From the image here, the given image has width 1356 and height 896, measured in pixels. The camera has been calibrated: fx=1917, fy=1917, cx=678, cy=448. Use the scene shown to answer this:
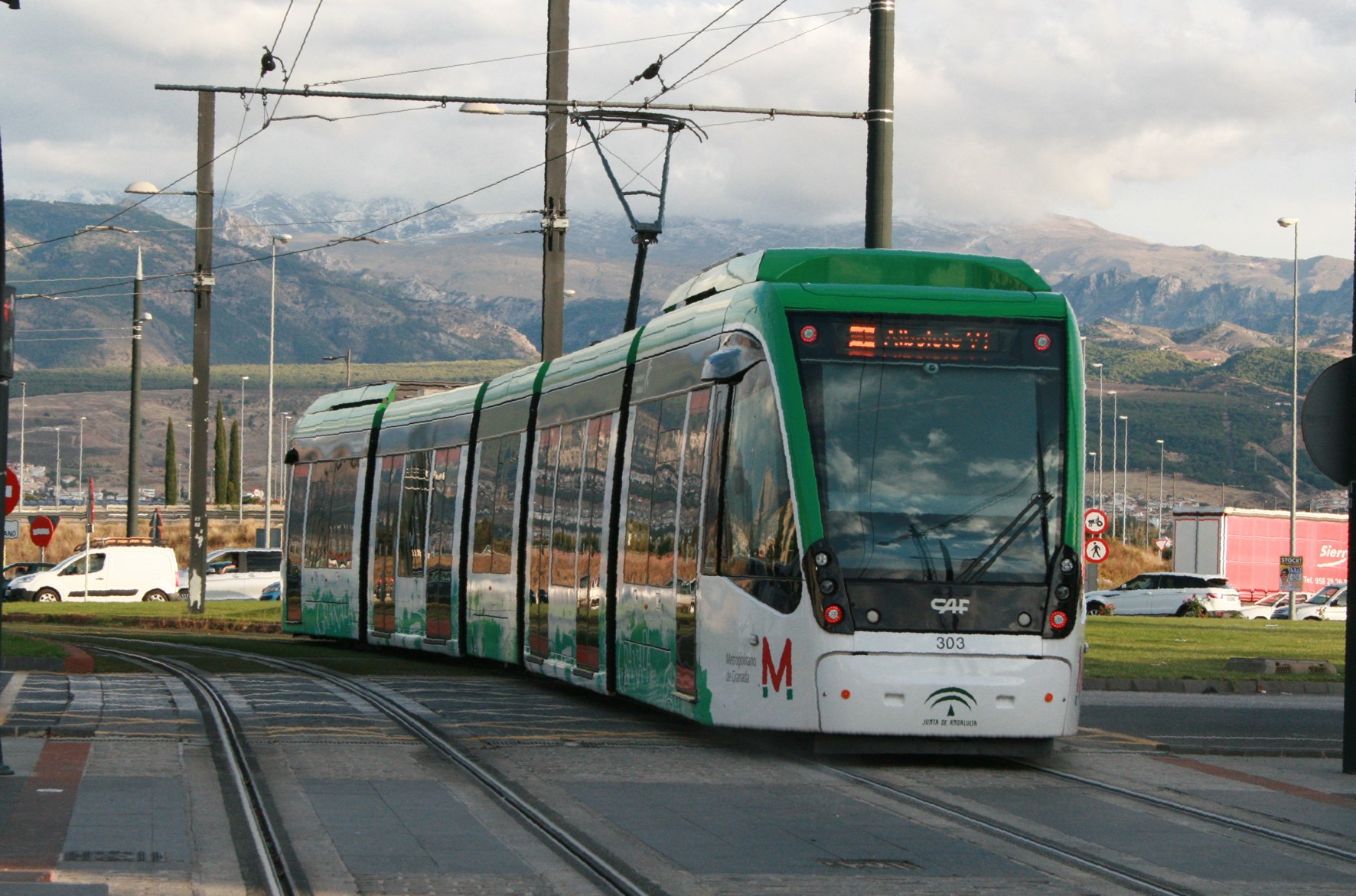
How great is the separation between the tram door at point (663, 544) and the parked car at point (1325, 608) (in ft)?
159

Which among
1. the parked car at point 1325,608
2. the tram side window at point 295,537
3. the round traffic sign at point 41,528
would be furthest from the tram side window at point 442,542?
the parked car at point 1325,608

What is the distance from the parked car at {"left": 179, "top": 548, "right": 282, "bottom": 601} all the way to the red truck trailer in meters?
31.4

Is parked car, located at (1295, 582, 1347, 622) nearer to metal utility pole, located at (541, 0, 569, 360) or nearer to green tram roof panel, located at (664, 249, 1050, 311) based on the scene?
metal utility pole, located at (541, 0, 569, 360)

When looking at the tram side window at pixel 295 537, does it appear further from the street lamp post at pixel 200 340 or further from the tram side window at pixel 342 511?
the street lamp post at pixel 200 340

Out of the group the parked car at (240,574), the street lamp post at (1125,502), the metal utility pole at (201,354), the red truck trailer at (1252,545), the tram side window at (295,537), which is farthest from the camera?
the street lamp post at (1125,502)

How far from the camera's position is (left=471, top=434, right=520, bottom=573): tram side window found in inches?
766

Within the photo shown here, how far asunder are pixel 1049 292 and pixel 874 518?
7.74 ft

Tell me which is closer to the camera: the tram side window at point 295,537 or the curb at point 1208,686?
the curb at point 1208,686

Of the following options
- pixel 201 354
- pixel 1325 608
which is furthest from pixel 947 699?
pixel 1325 608

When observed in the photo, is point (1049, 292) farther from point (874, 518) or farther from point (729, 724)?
point (729, 724)

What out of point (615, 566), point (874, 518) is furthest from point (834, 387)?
point (615, 566)

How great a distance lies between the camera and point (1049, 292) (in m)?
13.4

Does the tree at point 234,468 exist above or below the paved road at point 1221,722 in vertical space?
above

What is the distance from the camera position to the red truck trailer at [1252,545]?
66.1 m
